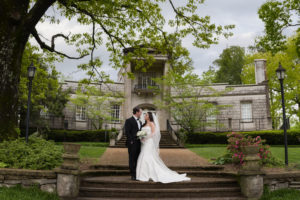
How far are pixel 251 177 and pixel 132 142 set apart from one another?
10.4 ft

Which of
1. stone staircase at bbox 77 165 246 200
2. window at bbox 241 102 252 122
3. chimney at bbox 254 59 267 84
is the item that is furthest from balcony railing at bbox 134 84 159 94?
stone staircase at bbox 77 165 246 200

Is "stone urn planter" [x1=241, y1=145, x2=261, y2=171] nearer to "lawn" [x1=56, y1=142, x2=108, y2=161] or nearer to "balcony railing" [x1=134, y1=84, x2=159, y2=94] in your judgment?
"lawn" [x1=56, y1=142, x2=108, y2=161]

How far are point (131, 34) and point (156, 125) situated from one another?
6.65 m

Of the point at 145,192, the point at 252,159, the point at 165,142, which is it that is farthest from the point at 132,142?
the point at 165,142

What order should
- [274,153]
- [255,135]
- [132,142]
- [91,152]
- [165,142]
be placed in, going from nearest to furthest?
1. [132,142]
2. [274,153]
3. [91,152]
4. [165,142]
5. [255,135]

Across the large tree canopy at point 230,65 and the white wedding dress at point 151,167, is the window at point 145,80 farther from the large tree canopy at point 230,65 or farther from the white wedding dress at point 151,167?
the white wedding dress at point 151,167

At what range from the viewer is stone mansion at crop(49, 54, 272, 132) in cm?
2605

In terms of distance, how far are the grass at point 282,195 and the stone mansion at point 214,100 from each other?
63.1ft

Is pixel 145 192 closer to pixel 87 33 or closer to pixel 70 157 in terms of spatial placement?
pixel 70 157

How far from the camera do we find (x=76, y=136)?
73.9 feet

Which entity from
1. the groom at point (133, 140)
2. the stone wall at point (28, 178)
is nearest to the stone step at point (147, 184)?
the groom at point (133, 140)

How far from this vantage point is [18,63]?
8867 mm

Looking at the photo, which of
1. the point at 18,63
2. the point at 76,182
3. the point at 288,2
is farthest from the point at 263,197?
the point at 288,2

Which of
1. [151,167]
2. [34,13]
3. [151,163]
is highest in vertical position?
[34,13]
